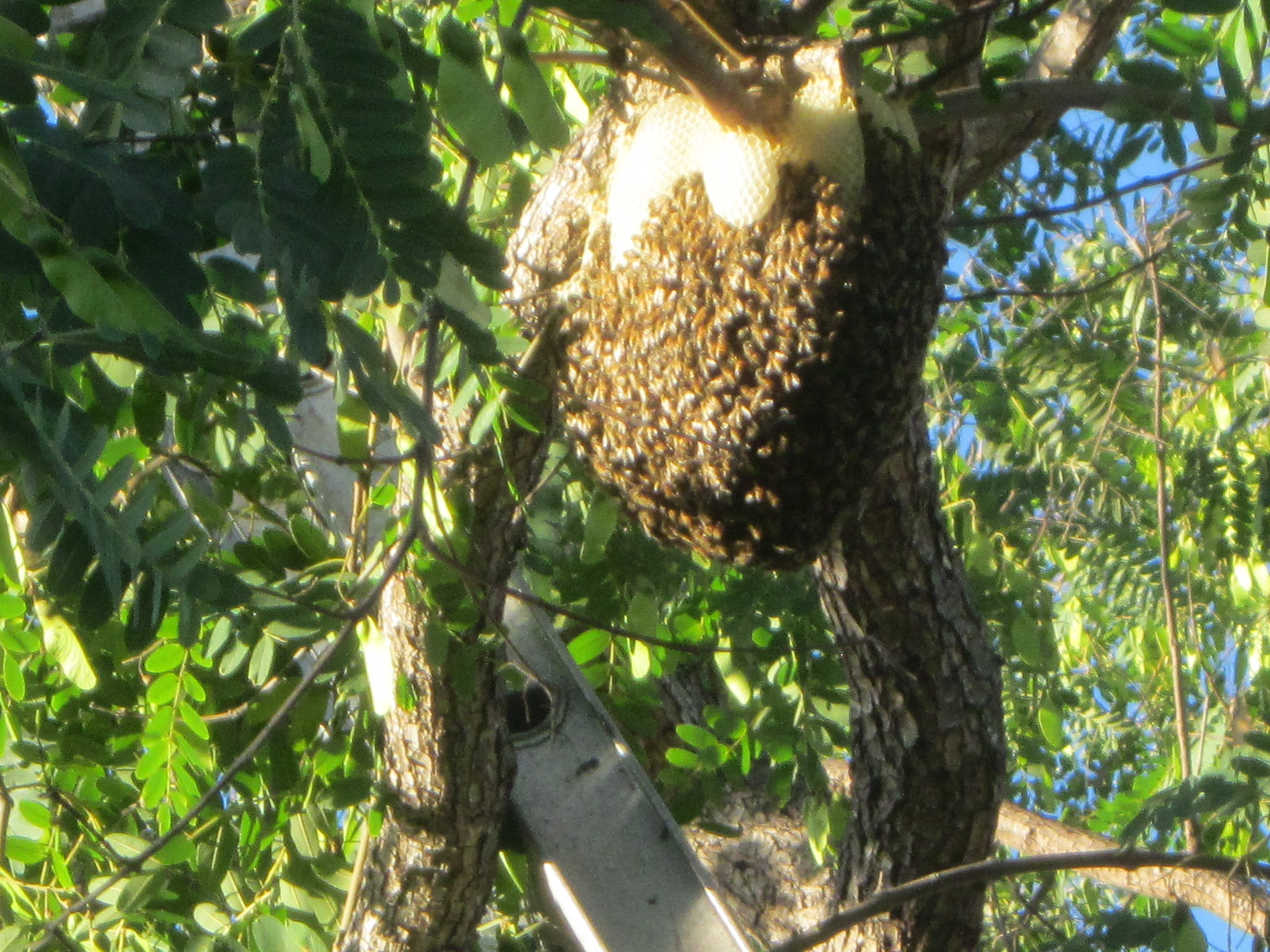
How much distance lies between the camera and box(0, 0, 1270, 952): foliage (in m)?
0.90

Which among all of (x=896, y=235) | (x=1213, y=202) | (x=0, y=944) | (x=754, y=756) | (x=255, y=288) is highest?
(x=1213, y=202)

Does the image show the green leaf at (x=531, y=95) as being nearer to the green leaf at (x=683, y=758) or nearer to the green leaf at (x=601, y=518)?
the green leaf at (x=601, y=518)

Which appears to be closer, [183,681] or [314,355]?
[314,355]

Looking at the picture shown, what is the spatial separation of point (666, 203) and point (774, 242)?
0.12 metres

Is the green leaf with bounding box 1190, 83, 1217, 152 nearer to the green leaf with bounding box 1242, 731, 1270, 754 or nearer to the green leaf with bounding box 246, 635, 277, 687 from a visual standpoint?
the green leaf with bounding box 1242, 731, 1270, 754

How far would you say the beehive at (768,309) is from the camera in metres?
1.13

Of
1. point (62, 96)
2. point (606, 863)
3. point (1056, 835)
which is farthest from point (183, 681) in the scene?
point (1056, 835)

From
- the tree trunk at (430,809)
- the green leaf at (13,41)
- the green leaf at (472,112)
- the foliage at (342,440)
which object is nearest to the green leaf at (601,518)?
the foliage at (342,440)

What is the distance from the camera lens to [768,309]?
1.13 metres

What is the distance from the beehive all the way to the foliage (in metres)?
0.15

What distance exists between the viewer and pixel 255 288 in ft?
3.52

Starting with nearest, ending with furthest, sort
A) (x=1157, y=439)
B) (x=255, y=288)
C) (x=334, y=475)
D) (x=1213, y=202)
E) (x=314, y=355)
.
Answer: (x=314, y=355) → (x=255, y=288) → (x=1213, y=202) → (x=334, y=475) → (x=1157, y=439)

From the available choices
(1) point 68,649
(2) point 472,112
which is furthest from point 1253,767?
(1) point 68,649

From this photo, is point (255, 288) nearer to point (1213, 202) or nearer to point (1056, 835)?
point (1213, 202)
